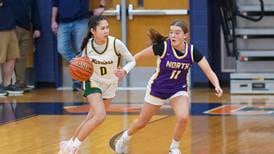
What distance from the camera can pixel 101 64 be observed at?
306 inches

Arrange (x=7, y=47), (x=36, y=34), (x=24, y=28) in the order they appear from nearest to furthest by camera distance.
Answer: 1. (x=7, y=47)
2. (x=24, y=28)
3. (x=36, y=34)

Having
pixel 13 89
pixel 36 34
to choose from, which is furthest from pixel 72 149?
pixel 36 34

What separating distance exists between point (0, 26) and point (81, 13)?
1439 mm

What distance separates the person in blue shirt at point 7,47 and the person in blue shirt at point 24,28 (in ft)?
0.75

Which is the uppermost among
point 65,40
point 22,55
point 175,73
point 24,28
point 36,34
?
point 24,28

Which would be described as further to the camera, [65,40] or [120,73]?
[65,40]

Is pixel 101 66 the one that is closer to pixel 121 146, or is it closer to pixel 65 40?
pixel 121 146

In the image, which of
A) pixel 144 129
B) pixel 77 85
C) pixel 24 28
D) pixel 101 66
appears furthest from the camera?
pixel 77 85

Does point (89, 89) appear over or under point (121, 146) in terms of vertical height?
over

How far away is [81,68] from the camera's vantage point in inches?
297

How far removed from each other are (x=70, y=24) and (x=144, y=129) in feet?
14.8

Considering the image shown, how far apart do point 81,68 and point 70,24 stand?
6.02 meters

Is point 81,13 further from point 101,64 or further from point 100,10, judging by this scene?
point 101,64

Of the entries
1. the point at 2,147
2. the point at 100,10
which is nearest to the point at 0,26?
the point at 100,10
